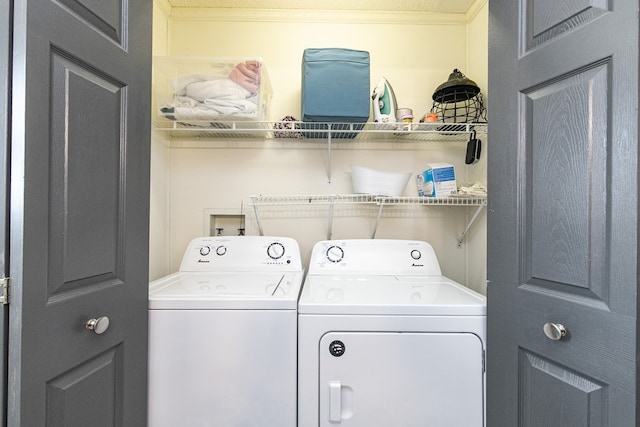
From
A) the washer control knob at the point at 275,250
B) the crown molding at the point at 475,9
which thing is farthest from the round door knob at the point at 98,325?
the crown molding at the point at 475,9

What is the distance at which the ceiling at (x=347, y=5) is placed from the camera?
184 centimetres

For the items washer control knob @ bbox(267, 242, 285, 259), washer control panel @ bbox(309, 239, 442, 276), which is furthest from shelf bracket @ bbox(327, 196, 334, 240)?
washer control knob @ bbox(267, 242, 285, 259)

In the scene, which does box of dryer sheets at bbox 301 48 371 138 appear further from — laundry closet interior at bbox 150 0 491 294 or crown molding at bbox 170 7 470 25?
crown molding at bbox 170 7 470 25

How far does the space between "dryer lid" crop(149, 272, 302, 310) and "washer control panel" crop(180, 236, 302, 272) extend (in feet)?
0.45

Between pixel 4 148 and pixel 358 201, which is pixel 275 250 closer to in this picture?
pixel 358 201

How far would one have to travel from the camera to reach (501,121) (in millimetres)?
990

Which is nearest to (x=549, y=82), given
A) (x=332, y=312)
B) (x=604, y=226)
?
(x=604, y=226)

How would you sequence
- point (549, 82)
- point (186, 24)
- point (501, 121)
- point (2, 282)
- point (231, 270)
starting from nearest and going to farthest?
point (2, 282)
point (549, 82)
point (501, 121)
point (231, 270)
point (186, 24)

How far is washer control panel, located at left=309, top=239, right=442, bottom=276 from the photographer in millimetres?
1650

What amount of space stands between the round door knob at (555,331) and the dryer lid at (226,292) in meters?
0.74

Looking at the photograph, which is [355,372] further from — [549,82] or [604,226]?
[549,82]

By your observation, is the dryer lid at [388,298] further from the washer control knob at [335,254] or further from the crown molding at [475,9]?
the crown molding at [475,9]

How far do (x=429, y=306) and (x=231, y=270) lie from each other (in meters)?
1.03

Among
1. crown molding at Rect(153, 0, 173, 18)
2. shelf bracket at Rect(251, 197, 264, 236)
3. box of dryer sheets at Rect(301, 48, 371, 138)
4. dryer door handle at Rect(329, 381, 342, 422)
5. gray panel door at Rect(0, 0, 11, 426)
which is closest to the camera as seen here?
gray panel door at Rect(0, 0, 11, 426)
